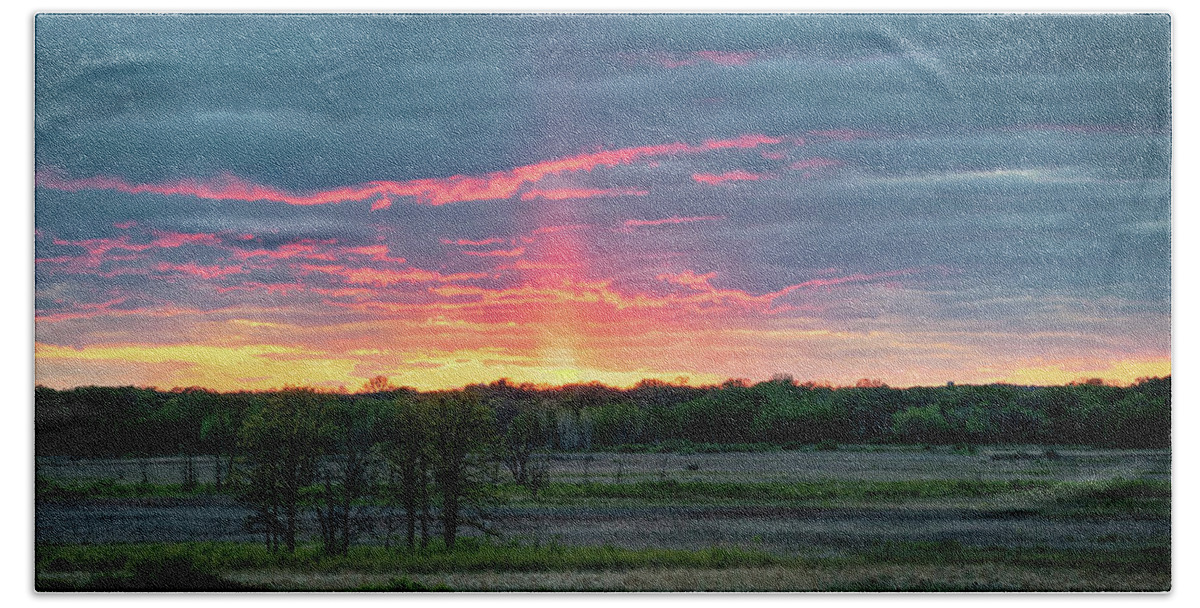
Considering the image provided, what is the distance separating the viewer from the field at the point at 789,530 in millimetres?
6102

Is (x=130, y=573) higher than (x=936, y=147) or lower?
lower

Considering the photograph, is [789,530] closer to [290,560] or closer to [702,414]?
[702,414]

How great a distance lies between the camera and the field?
20.0 feet

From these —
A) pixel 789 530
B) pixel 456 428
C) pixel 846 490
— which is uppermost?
pixel 456 428

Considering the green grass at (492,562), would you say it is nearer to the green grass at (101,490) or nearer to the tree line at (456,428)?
the tree line at (456,428)

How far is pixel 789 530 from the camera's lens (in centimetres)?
612

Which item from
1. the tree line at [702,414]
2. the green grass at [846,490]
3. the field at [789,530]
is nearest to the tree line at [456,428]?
the tree line at [702,414]

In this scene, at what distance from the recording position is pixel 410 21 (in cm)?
621

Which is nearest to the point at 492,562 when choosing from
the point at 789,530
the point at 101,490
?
the point at 789,530

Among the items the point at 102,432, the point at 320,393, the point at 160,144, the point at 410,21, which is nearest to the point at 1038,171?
the point at 410,21

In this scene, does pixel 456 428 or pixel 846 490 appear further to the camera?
pixel 456 428

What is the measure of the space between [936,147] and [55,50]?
15.2 feet

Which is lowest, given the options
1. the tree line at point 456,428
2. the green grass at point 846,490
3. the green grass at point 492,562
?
the green grass at point 492,562

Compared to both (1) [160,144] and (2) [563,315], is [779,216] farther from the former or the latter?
(1) [160,144]
